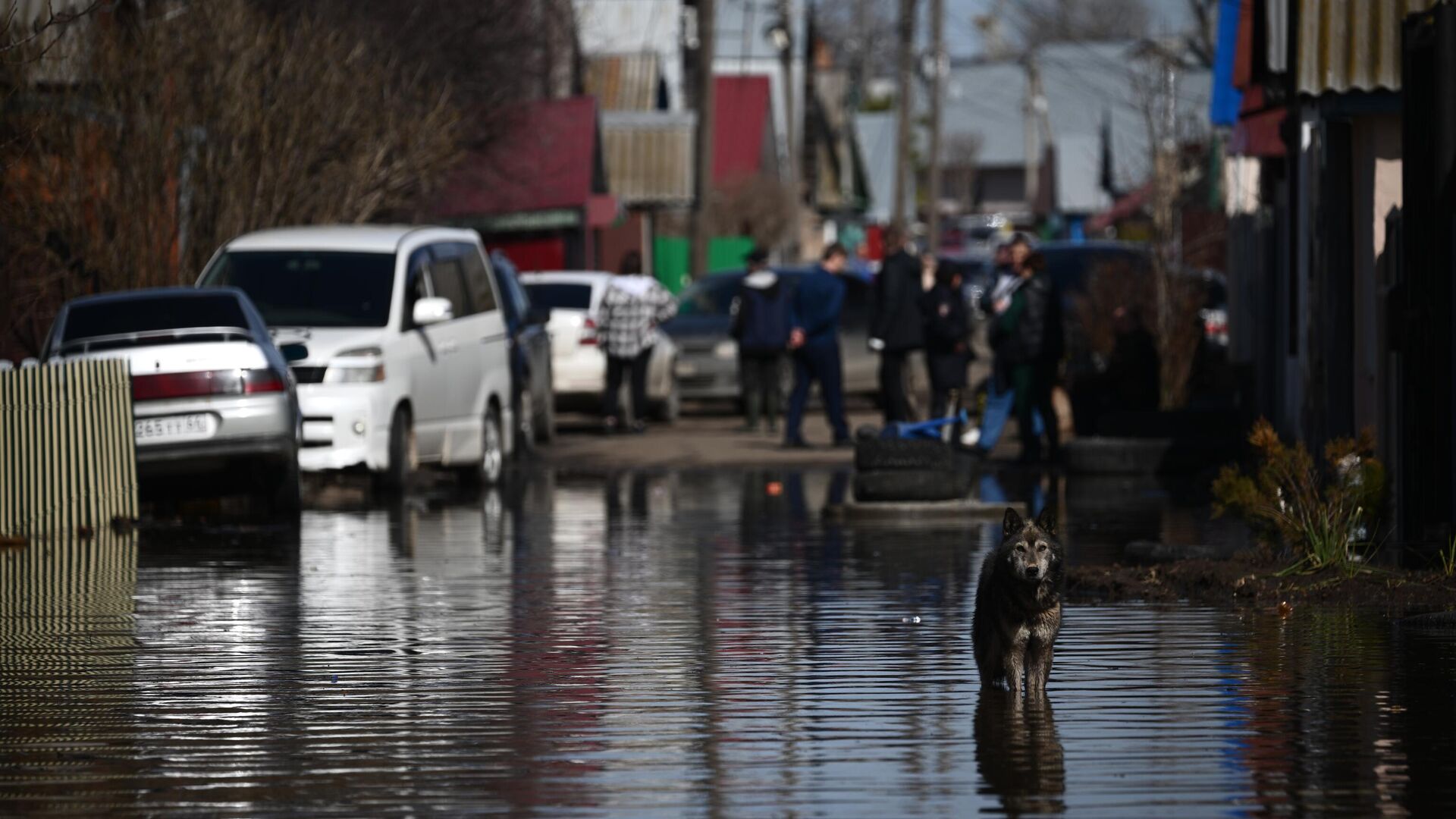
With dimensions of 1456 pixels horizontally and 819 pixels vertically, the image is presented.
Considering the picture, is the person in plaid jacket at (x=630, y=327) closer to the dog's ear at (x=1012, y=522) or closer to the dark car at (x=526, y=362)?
the dark car at (x=526, y=362)

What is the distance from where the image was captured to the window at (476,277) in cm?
2116

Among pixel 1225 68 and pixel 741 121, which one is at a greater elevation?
pixel 741 121

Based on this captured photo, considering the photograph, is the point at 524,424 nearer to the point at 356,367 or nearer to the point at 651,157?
the point at 356,367

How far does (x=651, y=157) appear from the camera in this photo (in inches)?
1831

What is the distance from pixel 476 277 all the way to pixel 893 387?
15.5 feet

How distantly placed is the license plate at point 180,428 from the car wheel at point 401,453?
2.23 meters

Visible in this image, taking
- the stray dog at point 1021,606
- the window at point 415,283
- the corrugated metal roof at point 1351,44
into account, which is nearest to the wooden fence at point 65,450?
the window at point 415,283

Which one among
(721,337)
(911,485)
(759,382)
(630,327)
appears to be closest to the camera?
(911,485)

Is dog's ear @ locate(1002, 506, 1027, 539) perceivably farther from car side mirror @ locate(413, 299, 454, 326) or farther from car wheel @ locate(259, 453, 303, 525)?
car side mirror @ locate(413, 299, 454, 326)

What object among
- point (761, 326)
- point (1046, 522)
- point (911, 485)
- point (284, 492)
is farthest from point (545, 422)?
point (1046, 522)

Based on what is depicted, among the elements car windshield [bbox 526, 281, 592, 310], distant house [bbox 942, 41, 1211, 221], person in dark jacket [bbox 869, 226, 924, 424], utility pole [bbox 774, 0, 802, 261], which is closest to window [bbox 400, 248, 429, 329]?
person in dark jacket [bbox 869, 226, 924, 424]

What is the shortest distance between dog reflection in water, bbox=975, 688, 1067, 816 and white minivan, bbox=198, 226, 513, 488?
10.1 metres

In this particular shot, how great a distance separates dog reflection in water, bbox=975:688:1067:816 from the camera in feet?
24.9

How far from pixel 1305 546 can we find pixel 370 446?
8339 mm
